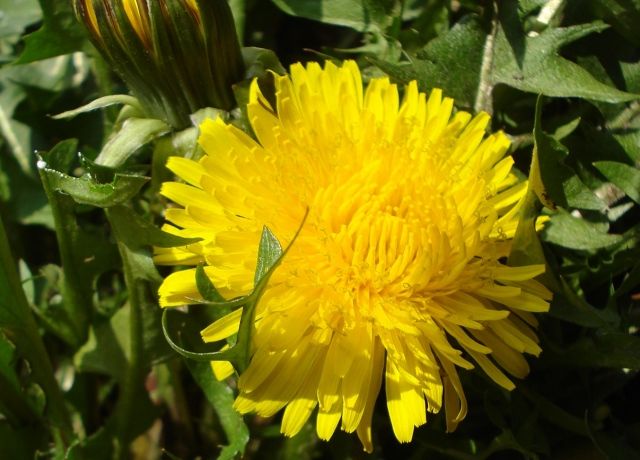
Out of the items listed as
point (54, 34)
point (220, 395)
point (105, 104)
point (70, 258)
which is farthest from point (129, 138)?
point (220, 395)

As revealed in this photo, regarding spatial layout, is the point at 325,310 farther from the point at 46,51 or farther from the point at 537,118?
the point at 46,51

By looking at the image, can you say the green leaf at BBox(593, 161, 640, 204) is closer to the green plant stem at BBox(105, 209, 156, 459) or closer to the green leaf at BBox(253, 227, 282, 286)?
the green leaf at BBox(253, 227, 282, 286)

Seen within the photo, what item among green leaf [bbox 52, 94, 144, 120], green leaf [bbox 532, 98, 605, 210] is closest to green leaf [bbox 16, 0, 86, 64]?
green leaf [bbox 52, 94, 144, 120]

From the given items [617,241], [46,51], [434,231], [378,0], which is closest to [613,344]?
[617,241]

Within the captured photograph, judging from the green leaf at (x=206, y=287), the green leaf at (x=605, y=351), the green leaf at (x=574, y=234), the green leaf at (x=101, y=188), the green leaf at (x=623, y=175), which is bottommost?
the green leaf at (x=605, y=351)

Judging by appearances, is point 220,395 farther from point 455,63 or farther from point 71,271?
point 455,63

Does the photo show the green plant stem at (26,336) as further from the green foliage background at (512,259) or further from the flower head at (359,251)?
the flower head at (359,251)

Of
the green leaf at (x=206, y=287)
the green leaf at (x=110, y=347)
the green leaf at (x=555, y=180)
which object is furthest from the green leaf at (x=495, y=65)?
the green leaf at (x=110, y=347)
